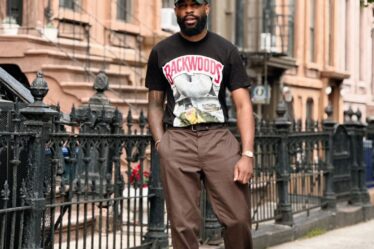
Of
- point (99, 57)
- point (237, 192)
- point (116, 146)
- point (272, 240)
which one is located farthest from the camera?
point (99, 57)

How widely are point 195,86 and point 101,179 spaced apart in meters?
1.93

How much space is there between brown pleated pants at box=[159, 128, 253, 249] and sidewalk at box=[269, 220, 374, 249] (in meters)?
3.98

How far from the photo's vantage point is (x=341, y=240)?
960 cm

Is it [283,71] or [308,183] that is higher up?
[283,71]

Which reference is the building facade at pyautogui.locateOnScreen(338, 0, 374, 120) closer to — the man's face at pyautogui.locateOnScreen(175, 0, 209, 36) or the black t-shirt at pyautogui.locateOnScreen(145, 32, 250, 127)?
the black t-shirt at pyautogui.locateOnScreen(145, 32, 250, 127)

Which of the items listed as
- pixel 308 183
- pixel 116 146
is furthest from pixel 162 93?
pixel 308 183

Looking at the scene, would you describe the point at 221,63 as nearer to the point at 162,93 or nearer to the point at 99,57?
the point at 162,93

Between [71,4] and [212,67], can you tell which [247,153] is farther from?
[71,4]

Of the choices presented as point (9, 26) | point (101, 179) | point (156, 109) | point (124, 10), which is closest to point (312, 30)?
point (124, 10)

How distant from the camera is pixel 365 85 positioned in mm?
32062

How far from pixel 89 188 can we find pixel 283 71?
57.2ft

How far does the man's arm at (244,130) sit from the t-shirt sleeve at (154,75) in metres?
0.47

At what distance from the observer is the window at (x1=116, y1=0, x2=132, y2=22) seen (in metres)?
15.9

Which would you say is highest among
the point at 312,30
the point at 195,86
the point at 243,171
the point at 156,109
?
the point at 312,30
